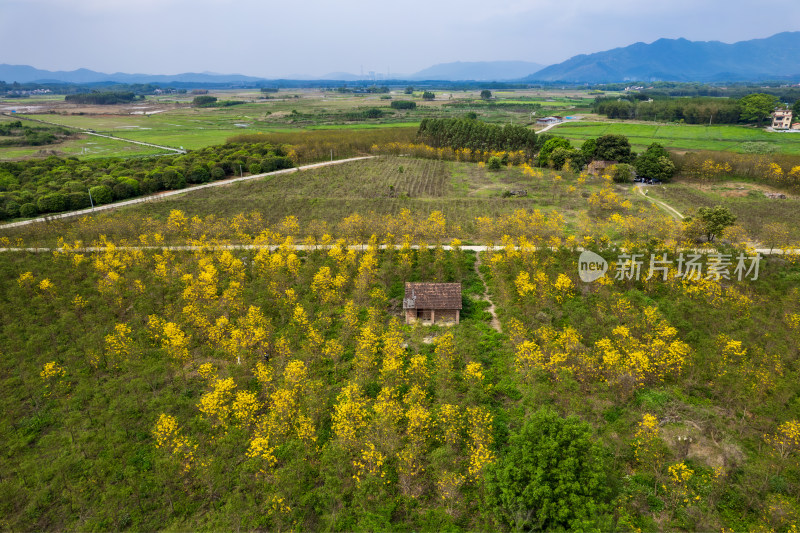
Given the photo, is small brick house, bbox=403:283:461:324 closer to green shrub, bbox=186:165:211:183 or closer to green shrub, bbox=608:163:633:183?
green shrub, bbox=608:163:633:183

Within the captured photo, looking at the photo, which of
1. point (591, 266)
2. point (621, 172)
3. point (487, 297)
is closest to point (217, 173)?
point (487, 297)

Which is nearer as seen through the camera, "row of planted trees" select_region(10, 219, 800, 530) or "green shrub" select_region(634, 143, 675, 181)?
"row of planted trees" select_region(10, 219, 800, 530)

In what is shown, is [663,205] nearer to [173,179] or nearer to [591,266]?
[591,266]

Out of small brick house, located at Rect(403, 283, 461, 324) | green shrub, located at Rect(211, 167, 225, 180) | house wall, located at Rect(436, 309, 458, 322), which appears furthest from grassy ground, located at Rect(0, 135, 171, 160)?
house wall, located at Rect(436, 309, 458, 322)

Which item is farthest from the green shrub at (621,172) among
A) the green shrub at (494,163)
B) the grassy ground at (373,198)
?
the green shrub at (494,163)

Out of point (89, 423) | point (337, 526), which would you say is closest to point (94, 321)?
point (89, 423)

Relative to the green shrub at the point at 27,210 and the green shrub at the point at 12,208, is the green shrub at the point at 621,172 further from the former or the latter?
the green shrub at the point at 12,208

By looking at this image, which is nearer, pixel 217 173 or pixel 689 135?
pixel 217 173
